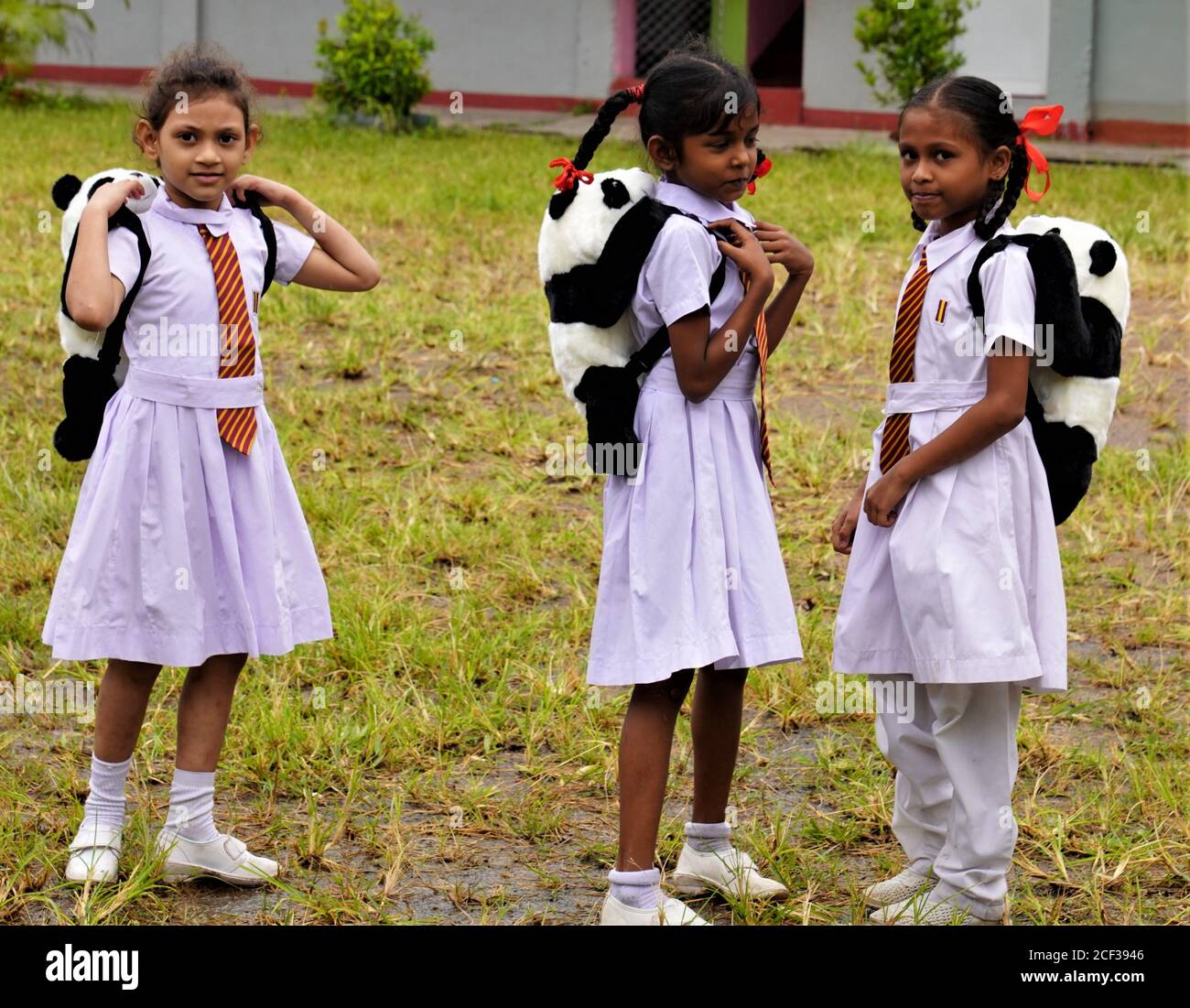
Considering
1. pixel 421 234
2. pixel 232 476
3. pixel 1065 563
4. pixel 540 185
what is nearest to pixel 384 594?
pixel 232 476

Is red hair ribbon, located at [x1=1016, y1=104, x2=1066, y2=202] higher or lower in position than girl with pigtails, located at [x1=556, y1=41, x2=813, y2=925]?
higher

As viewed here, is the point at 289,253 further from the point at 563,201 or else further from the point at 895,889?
the point at 895,889

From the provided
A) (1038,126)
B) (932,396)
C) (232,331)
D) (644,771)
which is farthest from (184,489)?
(1038,126)

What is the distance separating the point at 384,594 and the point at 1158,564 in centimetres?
218

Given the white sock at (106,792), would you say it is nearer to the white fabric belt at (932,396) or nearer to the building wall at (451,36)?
the white fabric belt at (932,396)

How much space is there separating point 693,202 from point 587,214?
17 cm

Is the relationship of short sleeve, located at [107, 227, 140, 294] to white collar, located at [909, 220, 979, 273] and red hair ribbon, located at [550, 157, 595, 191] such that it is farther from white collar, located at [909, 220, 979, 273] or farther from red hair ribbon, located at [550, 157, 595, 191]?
white collar, located at [909, 220, 979, 273]

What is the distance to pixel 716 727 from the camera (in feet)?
8.46

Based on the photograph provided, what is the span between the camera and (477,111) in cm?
1523

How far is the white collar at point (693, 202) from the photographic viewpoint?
96.8 inches

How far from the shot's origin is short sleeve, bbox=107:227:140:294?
2.53 meters

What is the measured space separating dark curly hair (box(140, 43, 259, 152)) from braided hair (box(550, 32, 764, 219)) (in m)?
0.59

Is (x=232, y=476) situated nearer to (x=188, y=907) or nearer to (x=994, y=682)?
(x=188, y=907)

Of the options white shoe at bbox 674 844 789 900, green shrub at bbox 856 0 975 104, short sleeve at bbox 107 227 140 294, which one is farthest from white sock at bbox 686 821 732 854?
green shrub at bbox 856 0 975 104
